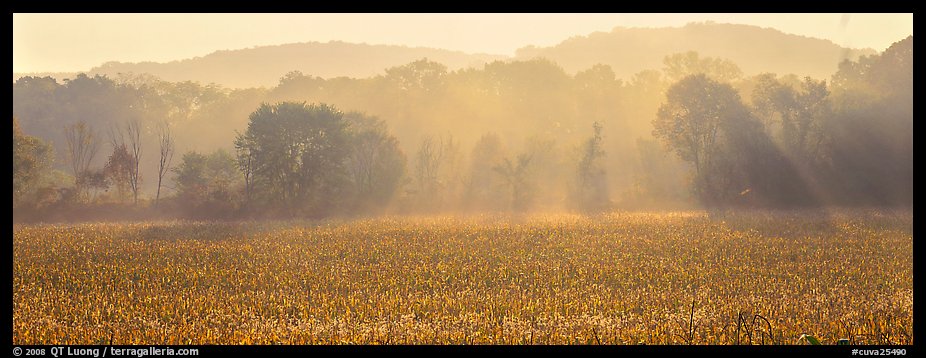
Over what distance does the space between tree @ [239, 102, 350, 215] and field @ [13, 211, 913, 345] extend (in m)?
16.4

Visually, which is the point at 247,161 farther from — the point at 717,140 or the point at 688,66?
the point at 688,66

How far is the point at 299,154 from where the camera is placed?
2149 inches

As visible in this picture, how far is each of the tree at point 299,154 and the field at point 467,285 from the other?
16.4 meters

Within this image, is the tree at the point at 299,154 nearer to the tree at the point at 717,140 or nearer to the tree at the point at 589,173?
the tree at the point at 589,173

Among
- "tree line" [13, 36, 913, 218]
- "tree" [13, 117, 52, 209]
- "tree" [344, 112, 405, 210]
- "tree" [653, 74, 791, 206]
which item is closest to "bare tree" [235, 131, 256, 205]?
"tree line" [13, 36, 913, 218]

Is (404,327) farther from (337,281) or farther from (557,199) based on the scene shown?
(557,199)

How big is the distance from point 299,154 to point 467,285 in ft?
124

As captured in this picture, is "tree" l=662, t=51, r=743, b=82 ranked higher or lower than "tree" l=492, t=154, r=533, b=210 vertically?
higher

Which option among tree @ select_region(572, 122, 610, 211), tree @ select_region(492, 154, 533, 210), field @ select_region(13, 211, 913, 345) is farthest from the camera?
tree @ select_region(572, 122, 610, 211)

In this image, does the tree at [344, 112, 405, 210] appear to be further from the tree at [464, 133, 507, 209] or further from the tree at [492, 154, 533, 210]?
the tree at [492, 154, 533, 210]

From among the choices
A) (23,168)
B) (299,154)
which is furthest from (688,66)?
(23,168)

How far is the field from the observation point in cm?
1310

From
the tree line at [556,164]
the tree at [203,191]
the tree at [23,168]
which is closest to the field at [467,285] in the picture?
the tree at [203,191]
